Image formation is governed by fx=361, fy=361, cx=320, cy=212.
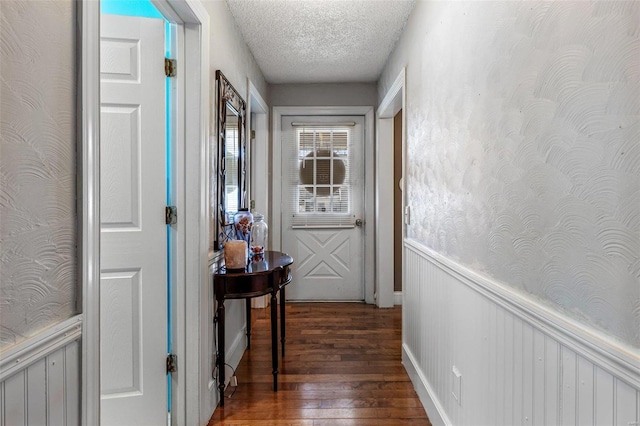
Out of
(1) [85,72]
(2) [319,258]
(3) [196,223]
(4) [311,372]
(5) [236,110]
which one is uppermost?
(5) [236,110]

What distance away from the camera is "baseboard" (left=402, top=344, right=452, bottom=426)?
5.52 ft

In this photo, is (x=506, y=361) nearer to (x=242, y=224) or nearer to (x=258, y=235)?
(x=242, y=224)

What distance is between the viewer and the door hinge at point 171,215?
66.6 inches

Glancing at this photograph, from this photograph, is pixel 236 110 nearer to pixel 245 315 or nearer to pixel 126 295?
pixel 126 295

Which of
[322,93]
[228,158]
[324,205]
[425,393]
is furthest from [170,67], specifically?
[324,205]

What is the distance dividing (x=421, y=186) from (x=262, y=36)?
163 cm

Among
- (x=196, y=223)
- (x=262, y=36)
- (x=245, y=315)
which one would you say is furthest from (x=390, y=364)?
(x=262, y=36)

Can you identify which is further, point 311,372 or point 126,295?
point 311,372

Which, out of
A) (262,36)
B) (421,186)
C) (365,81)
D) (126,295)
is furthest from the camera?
(365,81)

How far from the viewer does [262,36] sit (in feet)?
8.69

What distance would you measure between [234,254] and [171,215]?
42 cm

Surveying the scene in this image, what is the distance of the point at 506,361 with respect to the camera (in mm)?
1111

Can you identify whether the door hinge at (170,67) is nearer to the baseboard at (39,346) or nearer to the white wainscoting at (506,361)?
the baseboard at (39,346)

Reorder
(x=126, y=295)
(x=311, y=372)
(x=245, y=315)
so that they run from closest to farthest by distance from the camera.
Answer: (x=126, y=295)
(x=311, y=372)
(x=245, y=315)
